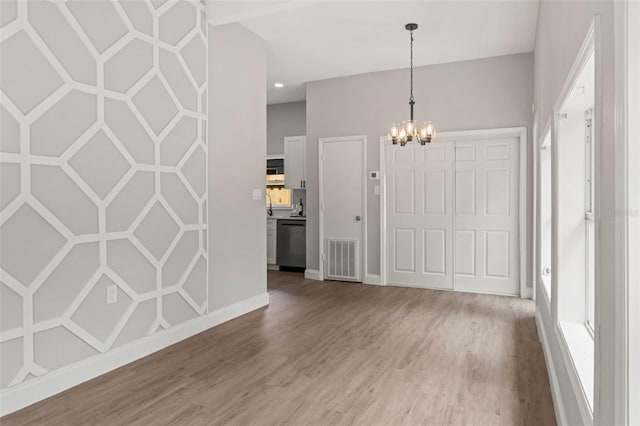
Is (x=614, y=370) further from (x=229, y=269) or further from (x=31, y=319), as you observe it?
(x=229, y=269)

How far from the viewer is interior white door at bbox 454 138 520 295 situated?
17.7ft

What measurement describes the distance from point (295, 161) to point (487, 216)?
3305mm

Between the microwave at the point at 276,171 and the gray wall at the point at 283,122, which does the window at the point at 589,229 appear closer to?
the gray wall at the point at 283,122

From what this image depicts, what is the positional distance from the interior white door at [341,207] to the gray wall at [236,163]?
1.72m

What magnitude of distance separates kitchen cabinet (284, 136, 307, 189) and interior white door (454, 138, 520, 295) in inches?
104

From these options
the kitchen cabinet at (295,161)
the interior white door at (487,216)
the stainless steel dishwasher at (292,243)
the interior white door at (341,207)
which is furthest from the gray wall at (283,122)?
the interior white door at (487,216)

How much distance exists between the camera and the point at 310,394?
8.71ft

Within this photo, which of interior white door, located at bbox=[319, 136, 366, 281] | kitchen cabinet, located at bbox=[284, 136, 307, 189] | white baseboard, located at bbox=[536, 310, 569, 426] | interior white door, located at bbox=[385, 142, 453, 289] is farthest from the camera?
kitchen cabinet, located at bbox=[284, 136, 307, 189]

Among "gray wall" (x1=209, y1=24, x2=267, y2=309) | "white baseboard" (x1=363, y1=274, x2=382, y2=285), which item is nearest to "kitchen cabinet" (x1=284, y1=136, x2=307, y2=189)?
"white baseboard" (x1=363, y1=274, x2=382, y2=285)

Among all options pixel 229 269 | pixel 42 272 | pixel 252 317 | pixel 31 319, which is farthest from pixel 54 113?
pixel 252 317

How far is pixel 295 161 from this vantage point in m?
7.28

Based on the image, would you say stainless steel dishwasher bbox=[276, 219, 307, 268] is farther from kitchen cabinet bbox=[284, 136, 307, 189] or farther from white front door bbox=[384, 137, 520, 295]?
white front door bbox=[384, 137, 520, 295]

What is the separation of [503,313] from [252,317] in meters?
2.71

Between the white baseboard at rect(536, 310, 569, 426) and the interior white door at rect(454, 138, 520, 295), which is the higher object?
the interior white door at rect(454, 138, 520, 295)
